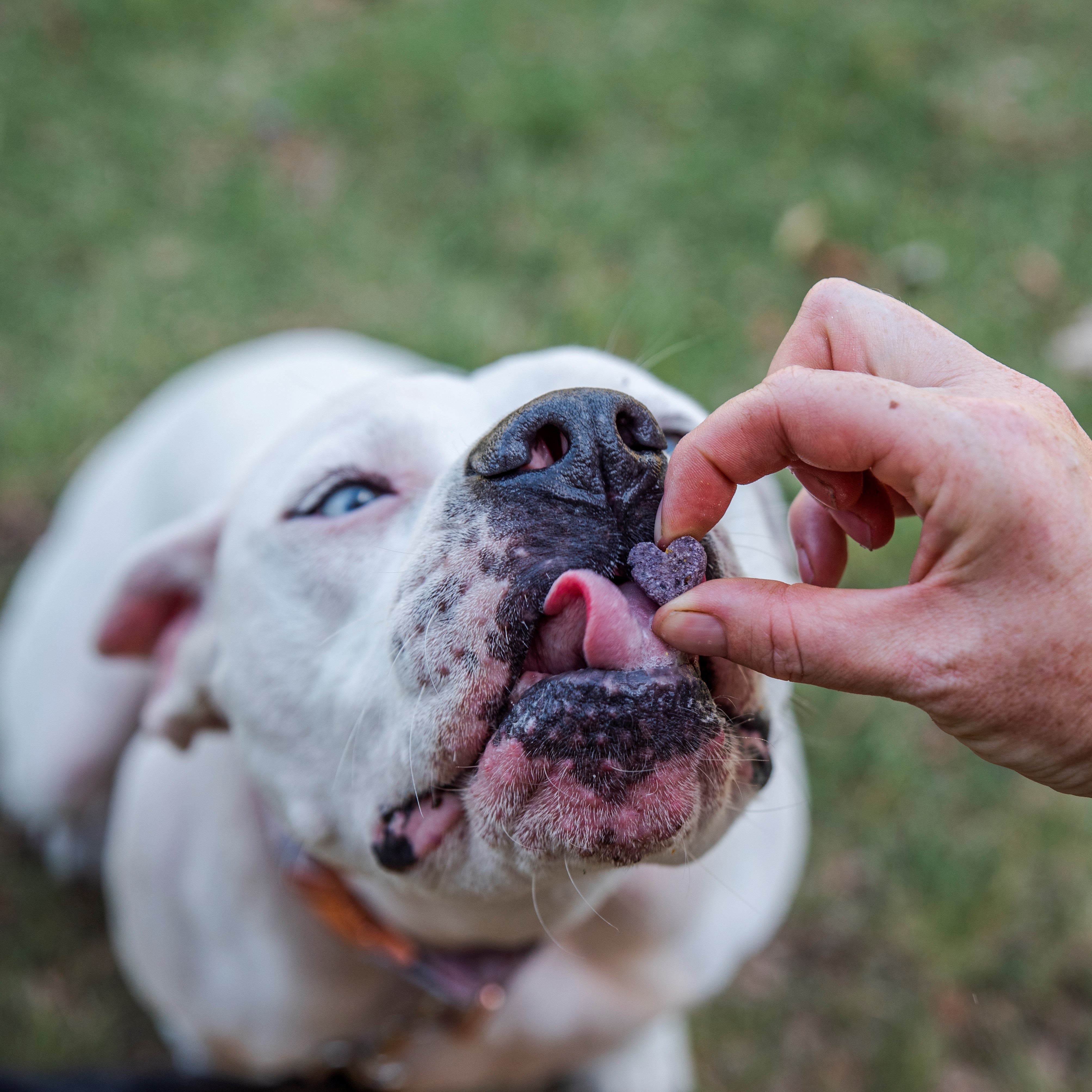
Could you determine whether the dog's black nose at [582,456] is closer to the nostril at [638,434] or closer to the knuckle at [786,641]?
the nostril at [638,434]

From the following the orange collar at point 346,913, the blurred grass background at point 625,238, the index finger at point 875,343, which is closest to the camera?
the index finger at point 875,343

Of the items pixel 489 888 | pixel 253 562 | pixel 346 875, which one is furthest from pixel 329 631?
pixel 346 875

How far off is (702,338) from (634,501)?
9.50 feet

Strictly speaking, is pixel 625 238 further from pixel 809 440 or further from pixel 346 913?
pixel 809 440

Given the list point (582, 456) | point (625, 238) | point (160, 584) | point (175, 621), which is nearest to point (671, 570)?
point (582, 456)

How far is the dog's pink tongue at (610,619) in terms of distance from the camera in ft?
3.69

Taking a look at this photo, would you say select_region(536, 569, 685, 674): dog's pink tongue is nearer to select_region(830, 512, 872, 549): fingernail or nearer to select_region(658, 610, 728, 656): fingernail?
select_region(658, 610, 728, 656): fingernail

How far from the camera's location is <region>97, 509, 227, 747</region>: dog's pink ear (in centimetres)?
202

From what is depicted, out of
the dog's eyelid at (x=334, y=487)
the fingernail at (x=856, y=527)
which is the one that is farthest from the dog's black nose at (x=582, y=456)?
the dog's eyelid at (x=334, y=487)

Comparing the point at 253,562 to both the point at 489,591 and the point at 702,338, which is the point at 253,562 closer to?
the point at 489,591

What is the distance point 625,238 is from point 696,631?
363 cm

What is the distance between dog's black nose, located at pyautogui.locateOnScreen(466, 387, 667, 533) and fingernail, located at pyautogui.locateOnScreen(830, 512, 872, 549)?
0.76 ft

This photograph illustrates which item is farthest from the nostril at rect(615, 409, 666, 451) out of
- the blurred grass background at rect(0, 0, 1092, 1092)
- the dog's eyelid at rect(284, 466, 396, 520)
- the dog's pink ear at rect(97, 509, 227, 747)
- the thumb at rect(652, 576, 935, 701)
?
the blurred grass background at rect(0, 0, 1092, 1092)

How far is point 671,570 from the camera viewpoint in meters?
1.13
